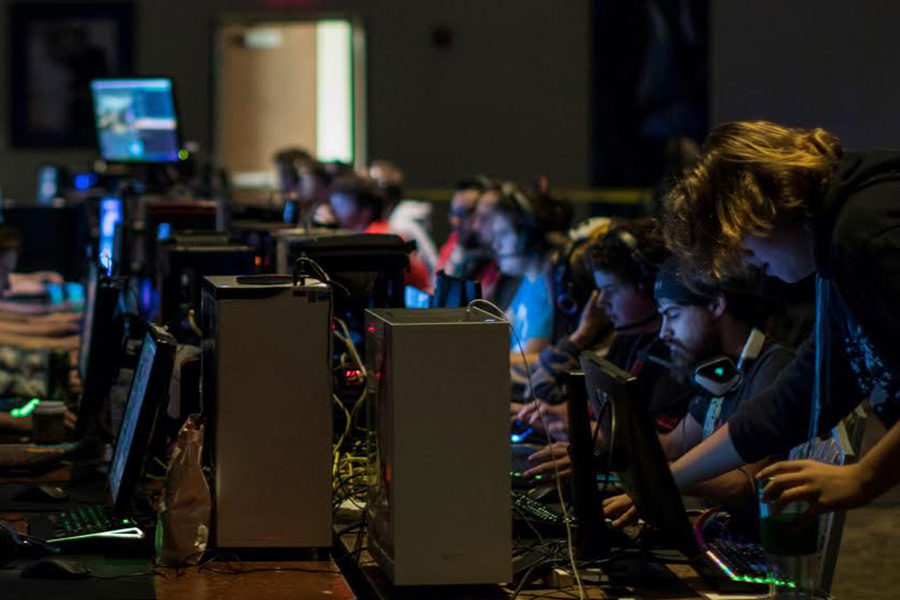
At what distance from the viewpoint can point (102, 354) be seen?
3441 millimetres

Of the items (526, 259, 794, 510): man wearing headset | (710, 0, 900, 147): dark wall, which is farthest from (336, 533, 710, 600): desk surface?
(710, 0, 900, 147): dark wall

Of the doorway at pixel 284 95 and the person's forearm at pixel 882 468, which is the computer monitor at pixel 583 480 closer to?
the person's forearm at pixel 882 468

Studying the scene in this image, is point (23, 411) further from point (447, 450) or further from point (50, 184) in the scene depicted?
point (50, 184)

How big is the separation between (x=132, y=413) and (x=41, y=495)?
15.5 inches

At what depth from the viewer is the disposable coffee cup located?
12.4 ft

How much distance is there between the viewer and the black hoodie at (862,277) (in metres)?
2.09

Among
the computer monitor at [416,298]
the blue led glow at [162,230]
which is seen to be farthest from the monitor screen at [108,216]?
the computer monitor at [416,298]

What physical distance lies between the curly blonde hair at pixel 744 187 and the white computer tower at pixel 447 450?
1.05ft

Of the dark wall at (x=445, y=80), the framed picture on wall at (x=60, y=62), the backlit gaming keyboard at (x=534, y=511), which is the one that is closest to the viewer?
the backlit gaming keyboard at (x=534, y=511)

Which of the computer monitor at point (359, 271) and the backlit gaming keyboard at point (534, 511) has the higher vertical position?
the computer monitor at point (359, 271)

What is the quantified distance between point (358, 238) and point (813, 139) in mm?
1292

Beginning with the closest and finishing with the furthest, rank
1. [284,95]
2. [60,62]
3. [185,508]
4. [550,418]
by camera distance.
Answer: [185,508]
[550,418]
[60,62]
[284,95]

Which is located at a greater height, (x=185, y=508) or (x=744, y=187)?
(x=744, y=187)

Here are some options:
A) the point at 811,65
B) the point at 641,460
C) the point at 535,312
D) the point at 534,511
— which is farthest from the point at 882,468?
the point at 811,65
